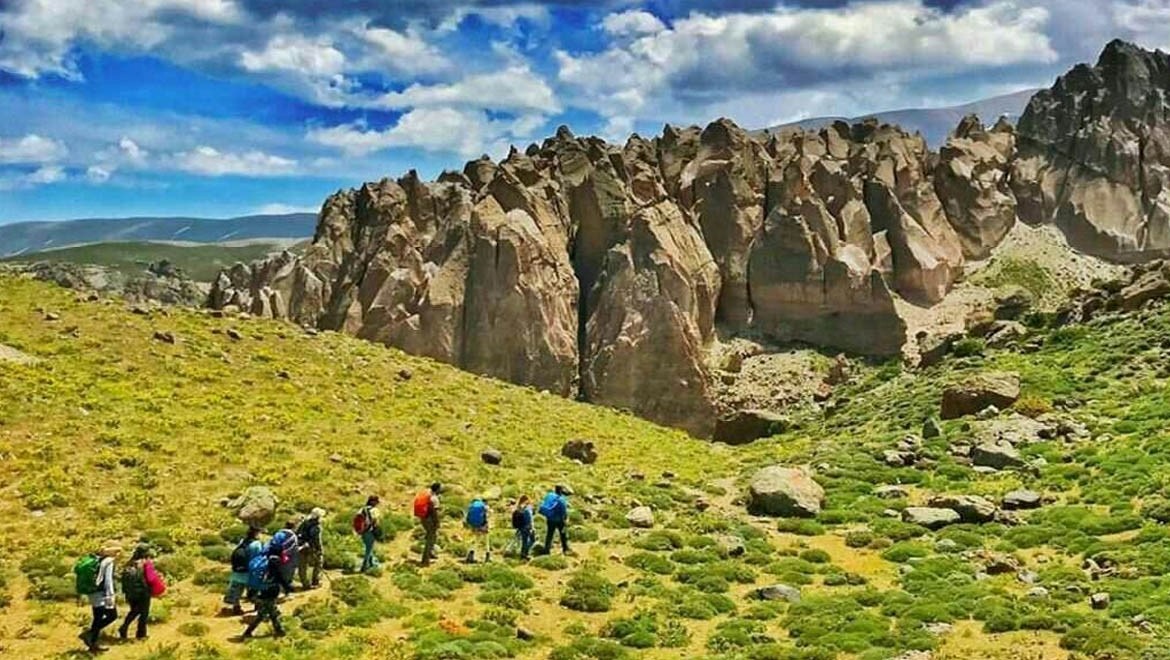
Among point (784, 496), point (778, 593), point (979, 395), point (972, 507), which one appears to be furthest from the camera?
point (979, 395)

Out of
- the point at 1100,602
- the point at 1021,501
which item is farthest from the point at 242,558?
the point at 1021,501

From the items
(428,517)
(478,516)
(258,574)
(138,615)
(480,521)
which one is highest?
(258,574)

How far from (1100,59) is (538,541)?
15805 centimetres

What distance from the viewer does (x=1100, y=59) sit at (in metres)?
165

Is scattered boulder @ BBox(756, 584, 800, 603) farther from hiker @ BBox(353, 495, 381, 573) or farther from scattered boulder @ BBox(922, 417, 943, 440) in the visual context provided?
scattered boulder @ BBox(922, 417, 943, 440)

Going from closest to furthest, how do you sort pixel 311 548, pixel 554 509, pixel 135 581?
pixel 135 581 → pixel 311 548 → pixel 554 509

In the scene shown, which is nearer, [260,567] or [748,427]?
[260,567]

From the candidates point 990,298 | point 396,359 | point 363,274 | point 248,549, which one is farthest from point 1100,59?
point 248,549

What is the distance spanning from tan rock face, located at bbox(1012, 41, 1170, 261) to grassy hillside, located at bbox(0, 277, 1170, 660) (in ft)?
291

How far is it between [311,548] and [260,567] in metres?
3.95

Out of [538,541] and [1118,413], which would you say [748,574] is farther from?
[1118,413]

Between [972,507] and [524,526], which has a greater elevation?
[524,526]

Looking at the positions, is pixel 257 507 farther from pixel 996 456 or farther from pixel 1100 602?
pixel 996 456

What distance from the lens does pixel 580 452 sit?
56000mm
